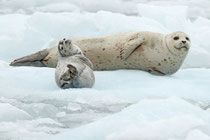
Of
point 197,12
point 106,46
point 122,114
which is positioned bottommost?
point 122,114

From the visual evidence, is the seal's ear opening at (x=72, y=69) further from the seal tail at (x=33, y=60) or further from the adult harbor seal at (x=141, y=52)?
the seal tail at (x=33, y=60)

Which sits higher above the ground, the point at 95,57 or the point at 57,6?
the point at 57,6

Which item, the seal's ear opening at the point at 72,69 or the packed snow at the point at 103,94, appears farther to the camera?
the seal's ear opening at the point at 72,69

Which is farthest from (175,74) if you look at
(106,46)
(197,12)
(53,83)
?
(197,12)

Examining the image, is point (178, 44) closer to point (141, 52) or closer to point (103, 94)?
point (141, 52)

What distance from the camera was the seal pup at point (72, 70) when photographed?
4926 millimetres

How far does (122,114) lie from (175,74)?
3.39 metres

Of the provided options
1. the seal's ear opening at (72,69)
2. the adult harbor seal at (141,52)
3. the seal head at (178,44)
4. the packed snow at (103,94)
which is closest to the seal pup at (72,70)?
the seal's ear opening at (72,69)

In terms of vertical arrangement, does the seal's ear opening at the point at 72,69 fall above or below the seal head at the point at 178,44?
below

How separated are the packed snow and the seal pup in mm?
128

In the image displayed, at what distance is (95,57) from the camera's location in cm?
644

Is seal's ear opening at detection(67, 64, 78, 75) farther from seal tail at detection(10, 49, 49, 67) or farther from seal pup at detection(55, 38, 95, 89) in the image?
seal tail at detection(10, 49, 49, 67)

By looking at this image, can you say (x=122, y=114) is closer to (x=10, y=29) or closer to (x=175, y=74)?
(x=175, y=74)

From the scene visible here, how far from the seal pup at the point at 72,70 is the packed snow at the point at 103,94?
0.42ft
